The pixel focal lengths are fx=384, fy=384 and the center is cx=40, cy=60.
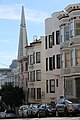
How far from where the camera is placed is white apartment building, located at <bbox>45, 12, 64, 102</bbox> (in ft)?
160

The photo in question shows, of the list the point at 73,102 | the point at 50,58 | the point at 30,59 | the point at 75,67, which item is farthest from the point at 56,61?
the point at 73,102

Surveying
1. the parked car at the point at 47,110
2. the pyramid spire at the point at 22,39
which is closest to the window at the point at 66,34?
the parked car at the point at 47,110

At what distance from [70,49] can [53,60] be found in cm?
789

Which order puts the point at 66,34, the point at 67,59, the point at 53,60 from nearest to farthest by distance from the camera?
the point at 67,59, the point at 66,34, the point at 53,60

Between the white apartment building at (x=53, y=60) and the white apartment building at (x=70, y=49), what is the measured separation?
3592mm

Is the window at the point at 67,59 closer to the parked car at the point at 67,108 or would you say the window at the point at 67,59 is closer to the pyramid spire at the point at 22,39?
the parked car at the point at 67,108

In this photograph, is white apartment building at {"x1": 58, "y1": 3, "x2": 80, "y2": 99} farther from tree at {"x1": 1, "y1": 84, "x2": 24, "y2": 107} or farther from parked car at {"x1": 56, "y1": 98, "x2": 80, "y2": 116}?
tree at {"x1": 1, "y1": 84, "x2": 24, "y2": 107}

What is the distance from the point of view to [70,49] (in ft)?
140

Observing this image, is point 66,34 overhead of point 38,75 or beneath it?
overhead

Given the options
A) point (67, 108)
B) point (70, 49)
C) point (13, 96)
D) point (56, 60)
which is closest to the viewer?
point (67, 108)

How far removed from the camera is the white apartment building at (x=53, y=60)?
48.8 metres

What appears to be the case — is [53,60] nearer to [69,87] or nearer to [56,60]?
[56,60]

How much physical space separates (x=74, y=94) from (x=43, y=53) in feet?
57.4

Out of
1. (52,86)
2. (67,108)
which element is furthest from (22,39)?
(67,108)
